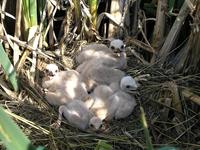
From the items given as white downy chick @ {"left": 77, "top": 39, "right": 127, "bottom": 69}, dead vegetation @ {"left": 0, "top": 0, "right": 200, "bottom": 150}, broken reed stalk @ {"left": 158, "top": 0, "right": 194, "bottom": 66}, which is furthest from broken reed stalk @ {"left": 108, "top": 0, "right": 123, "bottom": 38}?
broken reed stalk @ {"left": 158, "top": 0, "right": 194, "bottom": 66}

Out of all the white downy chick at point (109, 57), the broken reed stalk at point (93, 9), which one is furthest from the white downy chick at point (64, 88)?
the broken reed stalk at point (93, 9)

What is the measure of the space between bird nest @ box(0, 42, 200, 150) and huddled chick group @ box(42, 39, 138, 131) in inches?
2.1

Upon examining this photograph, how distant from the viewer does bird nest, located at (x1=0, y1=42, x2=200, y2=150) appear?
2.34m

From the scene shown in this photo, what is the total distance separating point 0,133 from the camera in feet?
4.45

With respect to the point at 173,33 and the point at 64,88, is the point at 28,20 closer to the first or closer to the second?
the point at 64,88

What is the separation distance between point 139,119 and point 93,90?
1.00 feet

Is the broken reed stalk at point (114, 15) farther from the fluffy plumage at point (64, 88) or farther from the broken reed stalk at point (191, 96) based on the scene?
the broken reed stalk at point (191, 96)

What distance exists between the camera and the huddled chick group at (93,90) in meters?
2.43

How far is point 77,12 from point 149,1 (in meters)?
0.49

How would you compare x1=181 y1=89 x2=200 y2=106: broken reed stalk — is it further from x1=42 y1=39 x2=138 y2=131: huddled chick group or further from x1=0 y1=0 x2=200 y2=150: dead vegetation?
x1=42 y1=39 x2=138 y2=131: huddled chick group

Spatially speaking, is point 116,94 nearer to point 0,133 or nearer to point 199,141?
point 199,141

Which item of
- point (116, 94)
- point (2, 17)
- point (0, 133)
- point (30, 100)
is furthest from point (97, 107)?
point (0, 133)

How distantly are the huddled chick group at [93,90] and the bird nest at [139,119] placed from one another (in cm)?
5

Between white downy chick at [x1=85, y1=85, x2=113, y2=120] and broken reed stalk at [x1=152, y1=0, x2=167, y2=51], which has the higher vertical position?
broken reed stalk at [x1=152, y1=0, x2=167, y2=51]
